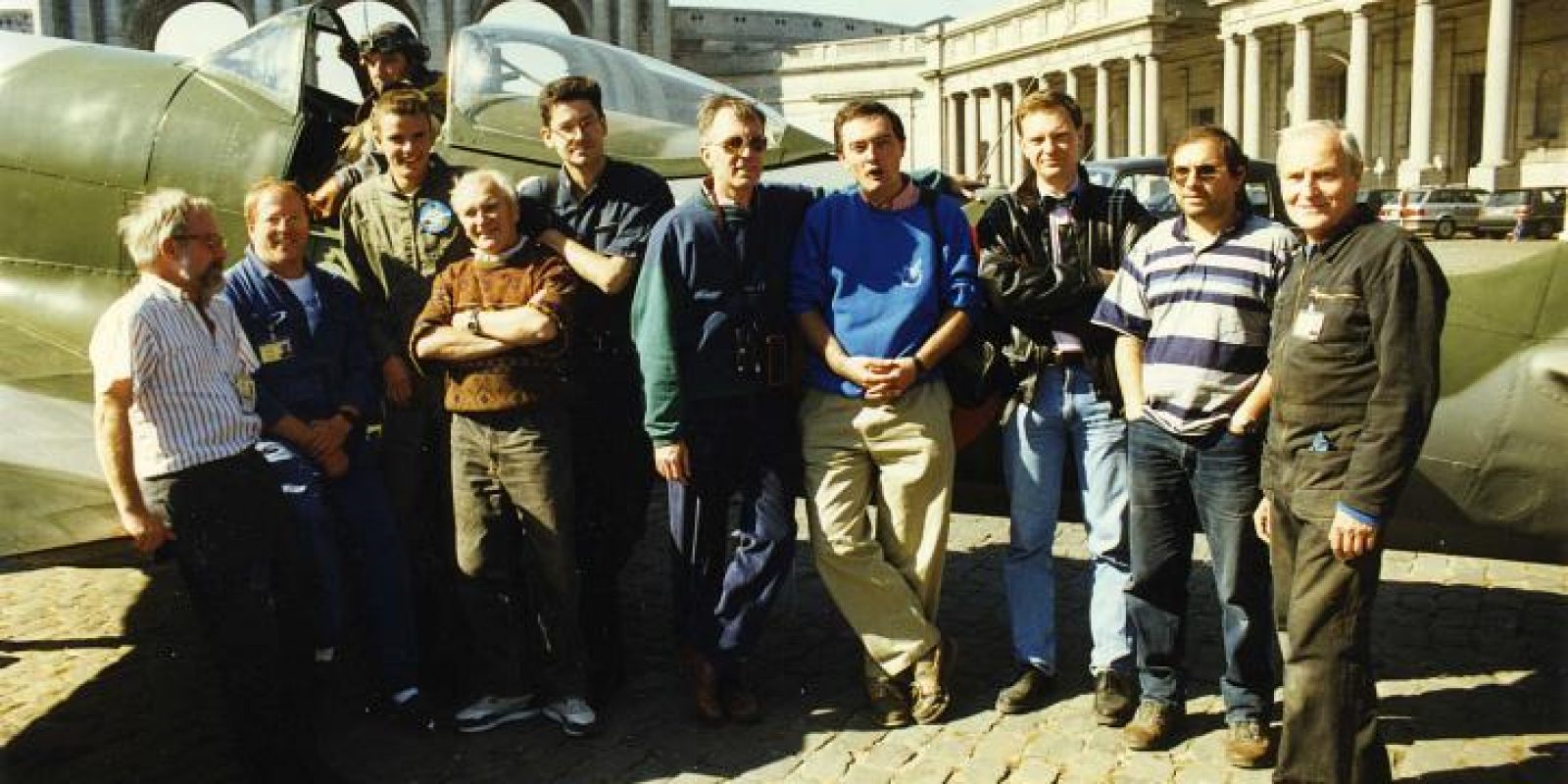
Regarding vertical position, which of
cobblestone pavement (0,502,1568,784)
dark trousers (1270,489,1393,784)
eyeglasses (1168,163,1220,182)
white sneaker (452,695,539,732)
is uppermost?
eyeglasses (1168,163,1220,182)

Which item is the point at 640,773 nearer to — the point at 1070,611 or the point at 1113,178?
the point at 1070,611

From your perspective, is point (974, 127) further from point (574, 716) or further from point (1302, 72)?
point (574, 716)

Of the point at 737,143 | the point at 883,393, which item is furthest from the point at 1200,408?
the point at 737,143

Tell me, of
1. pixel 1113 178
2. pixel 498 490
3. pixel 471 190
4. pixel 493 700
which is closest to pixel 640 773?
pixel 493 700

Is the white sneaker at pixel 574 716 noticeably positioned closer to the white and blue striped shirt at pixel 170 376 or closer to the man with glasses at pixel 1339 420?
the white and blue striped shirt at pixel 170 376

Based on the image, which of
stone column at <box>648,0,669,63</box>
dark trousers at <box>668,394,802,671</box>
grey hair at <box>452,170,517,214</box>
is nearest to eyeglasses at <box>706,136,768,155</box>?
grey hair at <box>452,170,517,214</box>

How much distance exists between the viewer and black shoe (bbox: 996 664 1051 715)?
14.7ft

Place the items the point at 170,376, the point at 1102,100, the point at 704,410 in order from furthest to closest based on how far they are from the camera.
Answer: the point at 1102,100 < the point at 704,410 < the point at 170,376

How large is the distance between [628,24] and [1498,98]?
2133 inches

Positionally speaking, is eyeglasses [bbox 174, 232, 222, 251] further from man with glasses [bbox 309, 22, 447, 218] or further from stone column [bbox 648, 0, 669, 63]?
stone column [bbox 648, 0, 669, 63]

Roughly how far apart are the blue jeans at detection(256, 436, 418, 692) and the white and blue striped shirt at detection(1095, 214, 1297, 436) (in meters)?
2.72

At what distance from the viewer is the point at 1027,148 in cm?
444

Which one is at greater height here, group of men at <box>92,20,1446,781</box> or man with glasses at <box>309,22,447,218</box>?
man with glasses at <box>309,22,447,218</box>

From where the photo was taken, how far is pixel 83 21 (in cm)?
6856
